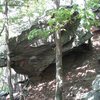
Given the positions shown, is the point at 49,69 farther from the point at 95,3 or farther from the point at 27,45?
the point at 95,3

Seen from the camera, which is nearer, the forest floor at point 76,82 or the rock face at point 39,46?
the forest floor at point 76,82

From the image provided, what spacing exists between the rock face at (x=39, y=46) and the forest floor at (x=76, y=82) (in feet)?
3.89

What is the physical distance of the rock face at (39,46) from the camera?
15.6m

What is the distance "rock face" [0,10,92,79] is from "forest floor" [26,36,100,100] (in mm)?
1187

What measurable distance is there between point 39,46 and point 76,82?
3.54 m

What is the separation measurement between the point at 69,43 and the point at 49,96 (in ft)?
12.1

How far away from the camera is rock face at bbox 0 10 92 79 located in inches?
614

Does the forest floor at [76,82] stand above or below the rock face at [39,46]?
below

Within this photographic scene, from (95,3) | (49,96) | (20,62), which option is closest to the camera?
(95,3)

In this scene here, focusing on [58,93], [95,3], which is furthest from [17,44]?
[95,3]

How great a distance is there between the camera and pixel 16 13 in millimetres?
18609

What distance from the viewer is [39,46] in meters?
15.7

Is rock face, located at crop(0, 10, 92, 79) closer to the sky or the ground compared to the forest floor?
closer to the sky

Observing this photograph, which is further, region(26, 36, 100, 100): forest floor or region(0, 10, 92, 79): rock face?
region(0, 10, 92, 79): rock face
